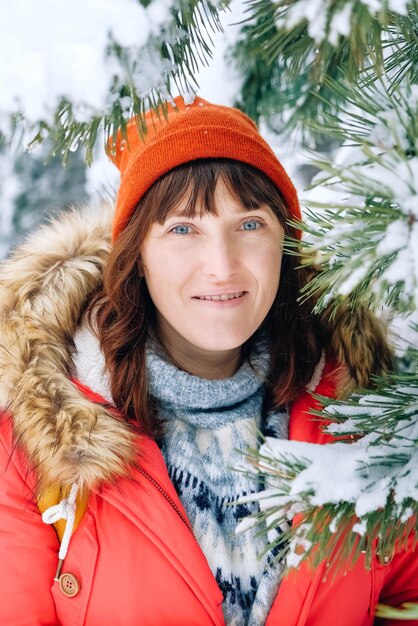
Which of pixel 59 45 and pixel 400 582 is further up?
pixel 59 45

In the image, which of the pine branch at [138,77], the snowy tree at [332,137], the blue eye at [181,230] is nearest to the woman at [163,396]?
the blue eye at [181,230]

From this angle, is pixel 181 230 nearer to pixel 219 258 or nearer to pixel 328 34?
pixel 219 258

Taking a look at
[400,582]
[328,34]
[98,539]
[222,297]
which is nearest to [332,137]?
[328,34]

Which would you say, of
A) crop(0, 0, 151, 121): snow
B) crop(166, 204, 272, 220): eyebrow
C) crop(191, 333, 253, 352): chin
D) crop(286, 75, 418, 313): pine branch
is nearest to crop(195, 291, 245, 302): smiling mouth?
crop(191, 333, 253, 352): chin

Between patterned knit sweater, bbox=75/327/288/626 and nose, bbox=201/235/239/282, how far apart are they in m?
0.36

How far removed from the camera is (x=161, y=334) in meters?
2.07

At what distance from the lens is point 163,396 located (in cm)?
186

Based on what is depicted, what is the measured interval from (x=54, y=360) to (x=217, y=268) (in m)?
0.53

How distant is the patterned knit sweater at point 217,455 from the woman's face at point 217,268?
0.19 metres

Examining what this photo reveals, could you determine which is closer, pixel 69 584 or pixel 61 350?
pixel 69 584

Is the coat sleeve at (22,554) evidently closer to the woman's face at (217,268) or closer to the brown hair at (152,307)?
the brown hair at (152,307)

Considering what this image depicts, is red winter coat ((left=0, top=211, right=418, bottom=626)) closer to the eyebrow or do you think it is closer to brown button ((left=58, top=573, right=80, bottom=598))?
brown button ((left=58, top=573, right=80, bottom=598))

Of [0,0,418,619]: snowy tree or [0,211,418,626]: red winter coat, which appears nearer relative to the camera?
[0,0,418,619]: snowy tree

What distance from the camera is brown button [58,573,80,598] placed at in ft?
5.16
